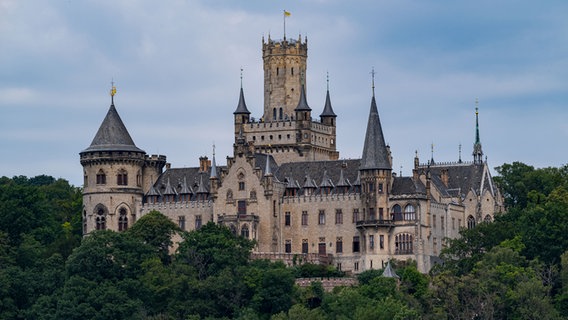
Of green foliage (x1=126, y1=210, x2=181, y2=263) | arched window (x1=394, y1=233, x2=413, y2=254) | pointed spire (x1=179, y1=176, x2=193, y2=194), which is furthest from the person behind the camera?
pointed spire (x1=179, y1=176, x2=193, y2=194)

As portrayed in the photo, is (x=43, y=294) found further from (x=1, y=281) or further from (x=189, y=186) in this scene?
(x=189, y=186)

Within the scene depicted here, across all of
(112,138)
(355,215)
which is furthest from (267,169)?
(112,138)

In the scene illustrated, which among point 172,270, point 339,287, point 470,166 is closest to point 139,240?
point 172,270

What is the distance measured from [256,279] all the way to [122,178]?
69.4 ft

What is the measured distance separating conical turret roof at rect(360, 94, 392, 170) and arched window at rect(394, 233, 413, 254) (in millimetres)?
5186

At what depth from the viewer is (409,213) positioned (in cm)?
15788

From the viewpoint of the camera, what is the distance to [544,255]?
15300 cm

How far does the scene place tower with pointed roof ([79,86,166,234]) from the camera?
166m

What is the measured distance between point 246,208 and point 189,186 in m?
6.29

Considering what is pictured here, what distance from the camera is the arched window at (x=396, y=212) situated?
15788 centimetres

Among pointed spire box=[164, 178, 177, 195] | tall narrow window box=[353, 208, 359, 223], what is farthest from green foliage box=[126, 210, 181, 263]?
tall narrow window box=[353, 208, 359, 223]

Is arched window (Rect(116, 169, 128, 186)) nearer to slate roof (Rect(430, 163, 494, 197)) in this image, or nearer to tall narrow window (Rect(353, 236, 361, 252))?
tall narrow window (Rect(353, 236, 361, 252))

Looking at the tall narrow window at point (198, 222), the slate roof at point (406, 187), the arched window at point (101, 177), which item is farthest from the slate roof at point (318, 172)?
the arched window at point (101, 177)

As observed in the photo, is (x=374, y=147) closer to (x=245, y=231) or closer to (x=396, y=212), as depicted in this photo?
(x=396, y=212)
